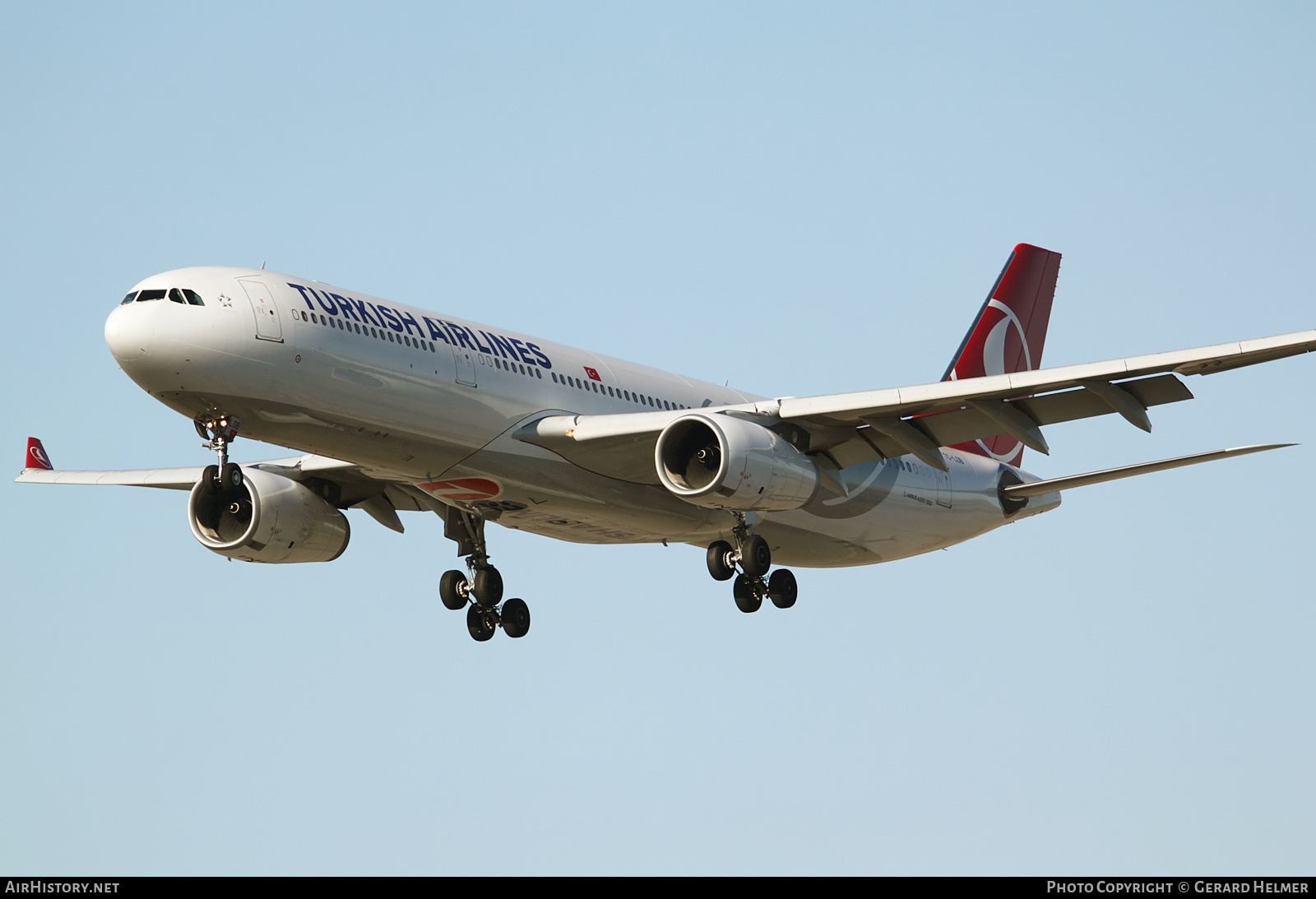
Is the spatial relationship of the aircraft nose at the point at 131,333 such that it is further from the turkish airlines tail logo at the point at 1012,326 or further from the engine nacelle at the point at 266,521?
the turkish airlines tail logo at the point at 1012,326

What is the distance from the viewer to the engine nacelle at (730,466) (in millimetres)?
27500

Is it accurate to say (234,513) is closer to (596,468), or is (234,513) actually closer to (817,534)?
(596,468)

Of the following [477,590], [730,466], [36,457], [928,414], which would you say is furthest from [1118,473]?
[36,457]

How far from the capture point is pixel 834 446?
97.3ft

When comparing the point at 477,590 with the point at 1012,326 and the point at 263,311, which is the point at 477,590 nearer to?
the point at 263,311

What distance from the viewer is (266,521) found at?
3078cm

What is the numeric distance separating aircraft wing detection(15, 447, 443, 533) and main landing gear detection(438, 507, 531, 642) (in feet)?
2.06

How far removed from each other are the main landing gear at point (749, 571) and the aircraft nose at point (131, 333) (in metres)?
11.3

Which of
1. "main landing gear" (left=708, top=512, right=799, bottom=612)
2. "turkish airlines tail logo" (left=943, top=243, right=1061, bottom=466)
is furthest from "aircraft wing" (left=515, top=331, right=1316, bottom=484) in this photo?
"turkish airlines tail logo" (left=943, top=243, right=1061, bottom=466)

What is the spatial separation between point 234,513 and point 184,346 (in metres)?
7.23

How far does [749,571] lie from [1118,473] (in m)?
7.47

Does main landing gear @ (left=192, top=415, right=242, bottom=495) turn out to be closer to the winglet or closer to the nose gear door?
the nose gear door

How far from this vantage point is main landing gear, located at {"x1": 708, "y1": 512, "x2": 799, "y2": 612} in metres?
30.5

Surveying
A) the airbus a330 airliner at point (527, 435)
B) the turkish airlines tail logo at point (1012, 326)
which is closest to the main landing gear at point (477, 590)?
the airbus a330 airliner at point (527, 435)
